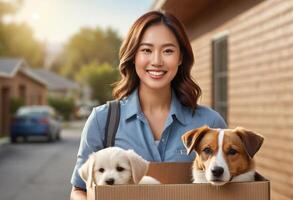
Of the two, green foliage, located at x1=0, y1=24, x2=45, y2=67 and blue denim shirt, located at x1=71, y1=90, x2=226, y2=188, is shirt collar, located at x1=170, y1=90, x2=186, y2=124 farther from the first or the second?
green foliage, located at x1=0, y1=24, x2=45, y2=67

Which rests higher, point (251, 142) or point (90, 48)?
point (90, 48)

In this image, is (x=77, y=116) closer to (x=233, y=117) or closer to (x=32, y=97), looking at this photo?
(x=32, y=97)

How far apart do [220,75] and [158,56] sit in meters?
8.75

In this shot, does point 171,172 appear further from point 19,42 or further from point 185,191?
point 19,42

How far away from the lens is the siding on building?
7.93 m

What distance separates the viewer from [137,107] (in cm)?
366

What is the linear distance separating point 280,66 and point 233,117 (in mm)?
2699

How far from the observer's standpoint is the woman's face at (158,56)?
3.55 meters

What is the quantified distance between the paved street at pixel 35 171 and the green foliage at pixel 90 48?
78.6m

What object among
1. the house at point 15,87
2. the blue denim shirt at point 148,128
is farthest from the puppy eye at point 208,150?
the house at point 15,87

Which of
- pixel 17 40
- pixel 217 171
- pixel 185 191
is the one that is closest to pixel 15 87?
pixel 17 40

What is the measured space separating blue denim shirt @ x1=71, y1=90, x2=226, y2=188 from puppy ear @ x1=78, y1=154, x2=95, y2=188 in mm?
210

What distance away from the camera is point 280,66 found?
8195 mm

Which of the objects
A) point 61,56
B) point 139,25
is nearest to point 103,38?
point 61,56
